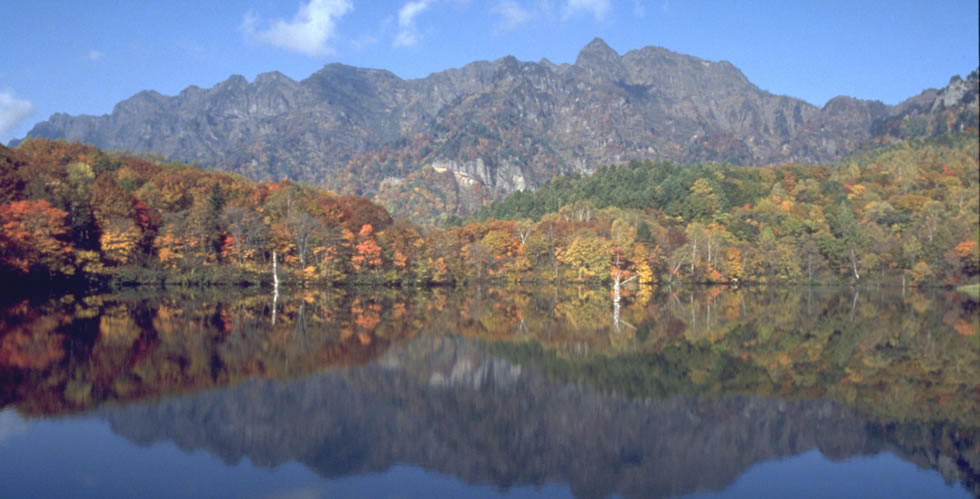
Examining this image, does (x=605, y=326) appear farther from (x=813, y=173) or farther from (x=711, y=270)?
(x=813, y=173)

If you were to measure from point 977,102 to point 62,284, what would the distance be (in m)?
51.9

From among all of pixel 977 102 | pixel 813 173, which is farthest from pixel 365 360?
pixel 813 173

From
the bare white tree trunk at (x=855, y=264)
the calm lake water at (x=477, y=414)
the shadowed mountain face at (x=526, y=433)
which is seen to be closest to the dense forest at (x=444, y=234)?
the bare white tree trunk at (x=855, y=264)

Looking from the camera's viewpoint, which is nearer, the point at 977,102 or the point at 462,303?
the point at 977,102

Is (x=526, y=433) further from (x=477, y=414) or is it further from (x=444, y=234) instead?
(x=444, y=234)

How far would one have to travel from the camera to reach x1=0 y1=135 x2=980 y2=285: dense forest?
47219mm

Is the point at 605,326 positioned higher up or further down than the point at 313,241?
further down

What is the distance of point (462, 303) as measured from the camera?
40.4 metres

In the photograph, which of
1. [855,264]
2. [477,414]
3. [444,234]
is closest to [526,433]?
[477,414]

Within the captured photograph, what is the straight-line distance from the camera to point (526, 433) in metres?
11.6

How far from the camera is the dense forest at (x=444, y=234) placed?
1859 inches

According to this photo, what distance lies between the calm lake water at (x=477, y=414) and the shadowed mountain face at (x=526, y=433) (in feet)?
0.17

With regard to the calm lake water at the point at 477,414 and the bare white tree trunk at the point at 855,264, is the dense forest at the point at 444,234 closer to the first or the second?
the bare white tree trunk at the point at 855,264

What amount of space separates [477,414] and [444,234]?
56.6 m
